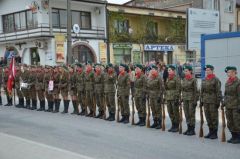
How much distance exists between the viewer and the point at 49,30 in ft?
97.5

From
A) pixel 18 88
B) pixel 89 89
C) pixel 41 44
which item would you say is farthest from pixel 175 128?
pixel 41 44

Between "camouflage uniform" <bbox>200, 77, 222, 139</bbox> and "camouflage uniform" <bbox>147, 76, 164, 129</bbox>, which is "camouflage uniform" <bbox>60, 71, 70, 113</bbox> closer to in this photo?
"camouflage uniform" <bbox>147, 76, 164, 129</bbox>

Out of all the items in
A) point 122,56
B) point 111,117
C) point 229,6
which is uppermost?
point 229,6

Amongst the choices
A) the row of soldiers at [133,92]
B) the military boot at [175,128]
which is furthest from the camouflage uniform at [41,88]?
the military boot at [175,128]

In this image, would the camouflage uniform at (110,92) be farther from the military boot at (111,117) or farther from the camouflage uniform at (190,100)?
the camouflage uniform at (190,100)

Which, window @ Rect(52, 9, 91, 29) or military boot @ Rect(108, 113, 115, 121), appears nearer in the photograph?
military boot @ Rect(108, 113, 115, 121)

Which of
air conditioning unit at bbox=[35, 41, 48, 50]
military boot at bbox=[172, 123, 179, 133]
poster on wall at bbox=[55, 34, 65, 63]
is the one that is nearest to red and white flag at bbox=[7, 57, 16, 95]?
military boot at bbox=[172, 123, 179, 133]

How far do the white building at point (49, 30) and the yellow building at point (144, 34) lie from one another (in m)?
1.29

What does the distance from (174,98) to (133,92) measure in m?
1.75

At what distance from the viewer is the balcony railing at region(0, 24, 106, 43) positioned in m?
29.5

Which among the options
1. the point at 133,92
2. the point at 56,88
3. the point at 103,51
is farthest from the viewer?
the point at 103,51

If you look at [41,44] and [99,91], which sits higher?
[41,44]

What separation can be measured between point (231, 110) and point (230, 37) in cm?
678

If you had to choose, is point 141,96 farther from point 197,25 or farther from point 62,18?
point 62,18
